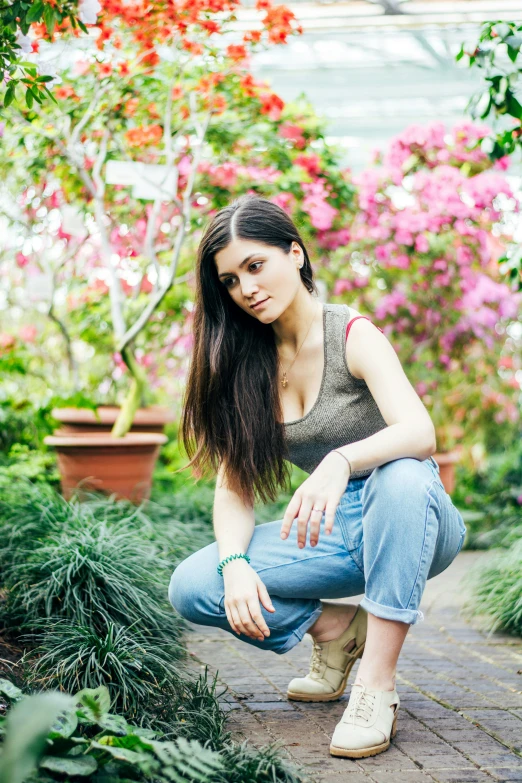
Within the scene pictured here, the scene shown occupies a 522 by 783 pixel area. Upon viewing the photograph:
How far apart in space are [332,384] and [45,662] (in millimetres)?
→ 1007

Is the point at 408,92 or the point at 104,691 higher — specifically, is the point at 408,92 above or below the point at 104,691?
above

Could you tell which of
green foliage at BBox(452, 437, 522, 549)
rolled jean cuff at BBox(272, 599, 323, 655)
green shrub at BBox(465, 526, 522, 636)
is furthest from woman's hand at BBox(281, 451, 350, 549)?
green foliage at BBox(452, 437, 522, 549)

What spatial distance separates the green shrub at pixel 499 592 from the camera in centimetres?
313

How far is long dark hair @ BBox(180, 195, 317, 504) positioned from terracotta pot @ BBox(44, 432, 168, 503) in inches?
72.0

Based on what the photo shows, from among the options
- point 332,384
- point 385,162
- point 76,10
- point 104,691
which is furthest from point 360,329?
point 385,162

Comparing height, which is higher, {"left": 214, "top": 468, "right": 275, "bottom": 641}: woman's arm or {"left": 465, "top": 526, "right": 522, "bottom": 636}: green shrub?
{"left": 214, "top": 468, "right": 275, "bottom": 641}: woman's arm

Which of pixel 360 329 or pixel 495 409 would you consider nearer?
pixel 360 329

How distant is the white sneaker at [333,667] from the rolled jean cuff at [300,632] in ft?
0.34

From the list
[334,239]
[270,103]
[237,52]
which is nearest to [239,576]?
[237,52]

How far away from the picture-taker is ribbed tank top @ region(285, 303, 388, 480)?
2.20m

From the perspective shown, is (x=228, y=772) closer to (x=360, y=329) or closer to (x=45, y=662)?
(x=45, y=662)

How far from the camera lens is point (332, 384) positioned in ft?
7.23

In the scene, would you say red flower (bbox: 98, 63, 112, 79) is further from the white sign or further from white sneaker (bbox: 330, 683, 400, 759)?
white sneaker (bbox: 330, 683, 400, 759)

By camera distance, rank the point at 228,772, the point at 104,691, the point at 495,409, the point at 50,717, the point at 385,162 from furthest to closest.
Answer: the point at 495,409 → the point at 385,162 → the point at 104,691 → the point at 228,772 → the point at 50,717
